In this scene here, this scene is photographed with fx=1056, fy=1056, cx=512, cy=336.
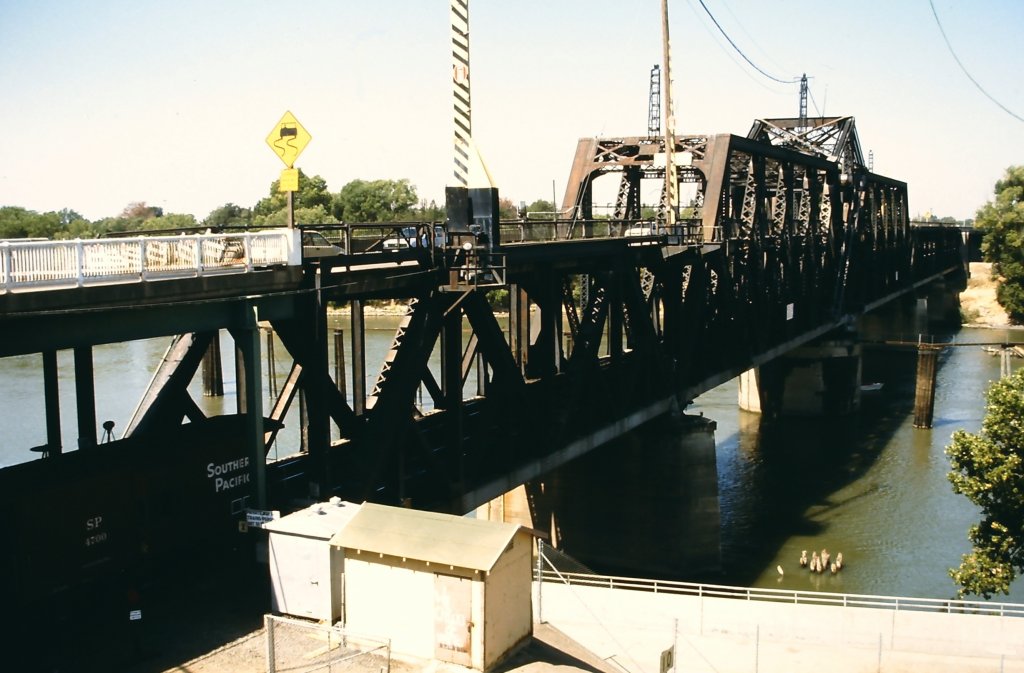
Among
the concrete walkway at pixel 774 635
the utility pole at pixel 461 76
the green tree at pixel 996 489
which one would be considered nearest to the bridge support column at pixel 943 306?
the green tree at pixel 996 489

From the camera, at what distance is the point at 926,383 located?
58844 millimetres

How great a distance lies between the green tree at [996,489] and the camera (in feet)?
88.3

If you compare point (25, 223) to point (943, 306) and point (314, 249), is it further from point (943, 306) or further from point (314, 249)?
point (943, 306)

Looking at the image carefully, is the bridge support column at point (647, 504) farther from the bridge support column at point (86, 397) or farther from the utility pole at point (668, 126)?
the bridge support column at point (86, 397)

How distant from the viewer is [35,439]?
160ft

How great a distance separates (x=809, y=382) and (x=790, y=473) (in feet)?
51.8

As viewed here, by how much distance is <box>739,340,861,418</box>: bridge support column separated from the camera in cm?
6544

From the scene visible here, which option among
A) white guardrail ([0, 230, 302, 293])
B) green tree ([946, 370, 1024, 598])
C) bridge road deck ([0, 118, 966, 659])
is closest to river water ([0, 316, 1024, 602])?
green tree ([946, 370, 1024, 598])

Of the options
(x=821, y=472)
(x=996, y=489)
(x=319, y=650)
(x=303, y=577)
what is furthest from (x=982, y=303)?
(x=319, y=650)

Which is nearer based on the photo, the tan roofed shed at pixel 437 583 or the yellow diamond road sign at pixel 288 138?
the tan roofed shed at pixel 437 583

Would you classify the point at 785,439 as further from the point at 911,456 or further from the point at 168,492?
the point at 168,492

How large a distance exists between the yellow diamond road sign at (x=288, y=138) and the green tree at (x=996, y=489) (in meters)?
20.0

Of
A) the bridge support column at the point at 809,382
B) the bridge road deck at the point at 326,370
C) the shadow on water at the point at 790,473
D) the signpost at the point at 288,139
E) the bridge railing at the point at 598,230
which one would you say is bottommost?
the shadow on water at the point at 790,473

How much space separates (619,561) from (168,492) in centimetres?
2166
